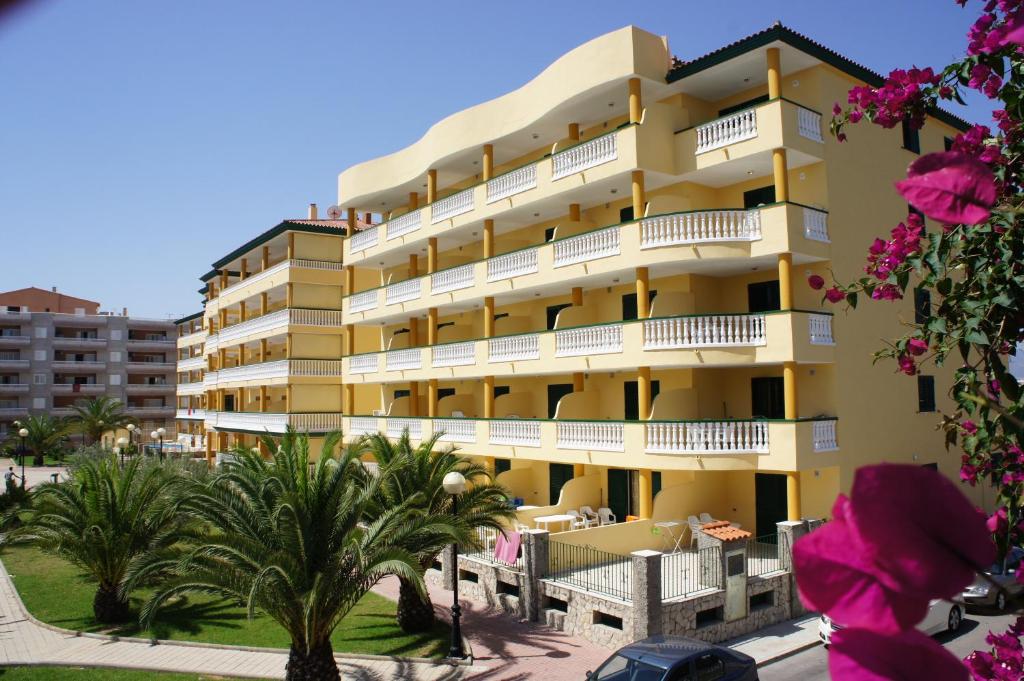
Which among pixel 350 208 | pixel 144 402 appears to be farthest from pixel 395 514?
pixel 144 402

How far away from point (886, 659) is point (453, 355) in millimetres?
29405

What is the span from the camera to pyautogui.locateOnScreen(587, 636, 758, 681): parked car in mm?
12594

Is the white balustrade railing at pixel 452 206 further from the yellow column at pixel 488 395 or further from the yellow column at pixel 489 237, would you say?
the yellow column at pixel 488 395

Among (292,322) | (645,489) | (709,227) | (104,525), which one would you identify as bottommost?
(104,525)

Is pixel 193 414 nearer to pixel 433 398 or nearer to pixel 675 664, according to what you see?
pixel 433 398

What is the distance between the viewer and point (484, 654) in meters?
16.5

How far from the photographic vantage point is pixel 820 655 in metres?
16.3

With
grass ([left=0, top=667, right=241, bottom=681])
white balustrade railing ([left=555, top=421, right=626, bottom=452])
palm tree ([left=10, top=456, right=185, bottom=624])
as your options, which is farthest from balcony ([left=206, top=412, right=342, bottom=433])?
grass ([left=0, top=667, right=241, bottom=681])

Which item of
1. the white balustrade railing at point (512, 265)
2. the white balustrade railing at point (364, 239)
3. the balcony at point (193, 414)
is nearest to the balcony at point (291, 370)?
the white balustrade railing at point (364, 239)

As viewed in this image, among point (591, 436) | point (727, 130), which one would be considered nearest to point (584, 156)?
point (727, 130)

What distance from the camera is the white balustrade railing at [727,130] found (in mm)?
21062

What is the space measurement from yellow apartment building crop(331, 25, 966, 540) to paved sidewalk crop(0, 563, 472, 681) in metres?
7.45

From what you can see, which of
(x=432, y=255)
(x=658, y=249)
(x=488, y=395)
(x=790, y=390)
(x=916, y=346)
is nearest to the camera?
(x=916, y=346)

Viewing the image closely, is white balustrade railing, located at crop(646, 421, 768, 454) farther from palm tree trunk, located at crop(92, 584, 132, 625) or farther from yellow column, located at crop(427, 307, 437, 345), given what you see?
palm tree trunk, located at crop(92, 584, 132, 625)
